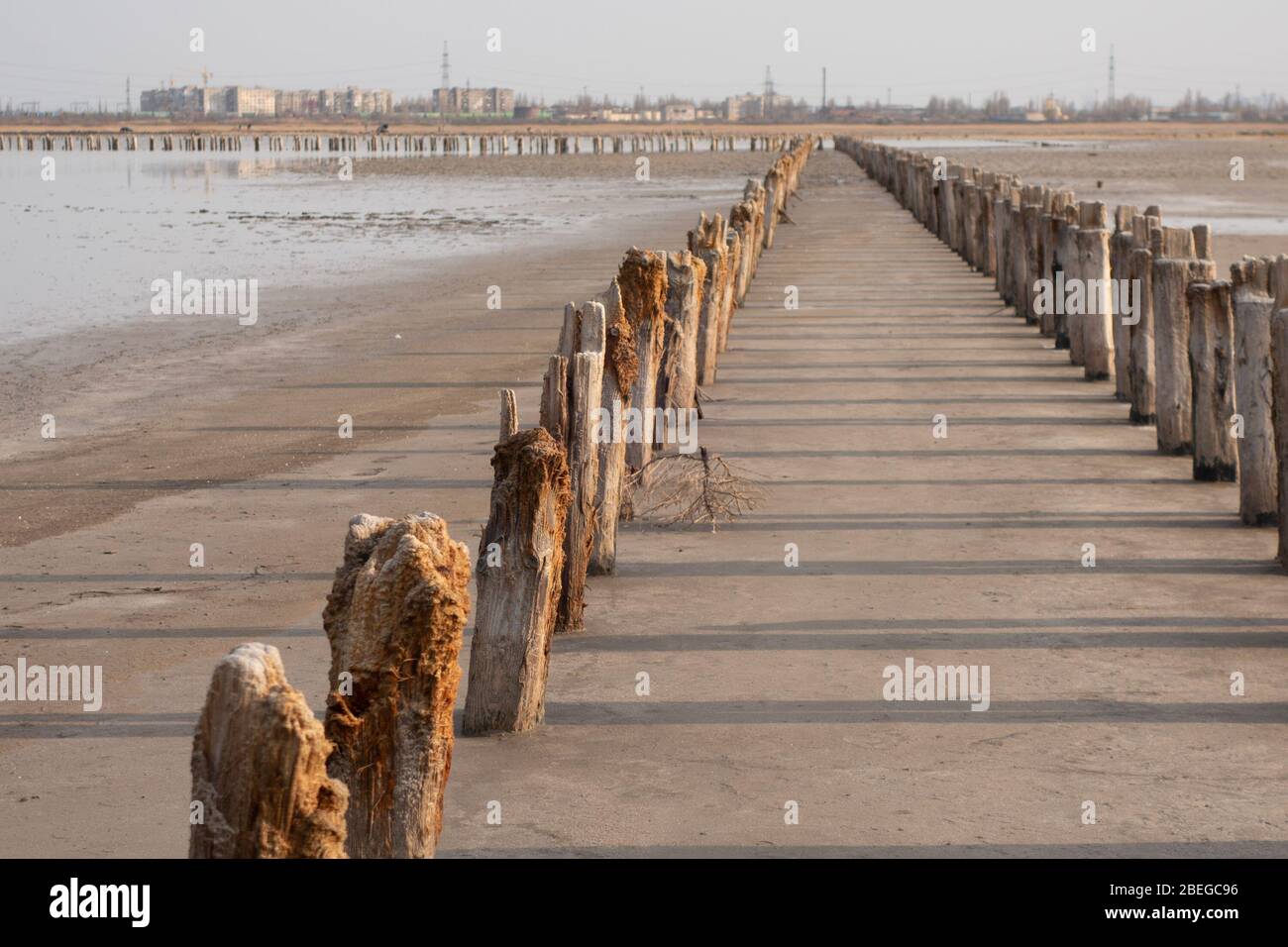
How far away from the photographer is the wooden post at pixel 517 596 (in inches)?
244

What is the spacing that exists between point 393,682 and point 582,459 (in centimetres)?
337

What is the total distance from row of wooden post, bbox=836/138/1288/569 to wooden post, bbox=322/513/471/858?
5069mm

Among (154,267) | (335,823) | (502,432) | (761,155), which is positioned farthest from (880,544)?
(761,155)

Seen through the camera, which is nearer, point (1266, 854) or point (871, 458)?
point (1266, 854)

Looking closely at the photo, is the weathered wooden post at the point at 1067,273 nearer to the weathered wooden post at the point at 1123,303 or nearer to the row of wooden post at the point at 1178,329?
the row of wooden post at the point at 1178,329

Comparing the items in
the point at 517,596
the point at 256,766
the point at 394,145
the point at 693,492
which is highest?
the point at 394,145

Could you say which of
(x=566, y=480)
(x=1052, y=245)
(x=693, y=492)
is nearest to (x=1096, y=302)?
(x=1052, y=245)

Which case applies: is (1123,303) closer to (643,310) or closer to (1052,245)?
(1052,245)

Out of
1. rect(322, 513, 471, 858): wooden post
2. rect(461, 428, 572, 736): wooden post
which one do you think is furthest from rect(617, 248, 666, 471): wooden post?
rect(322, 513, 471, 858): wooden post

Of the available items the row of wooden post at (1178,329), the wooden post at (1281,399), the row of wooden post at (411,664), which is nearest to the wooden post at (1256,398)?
the row of wooden post at (1178,329)

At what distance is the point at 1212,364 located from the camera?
9.97 meters

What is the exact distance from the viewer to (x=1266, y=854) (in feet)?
16.6
